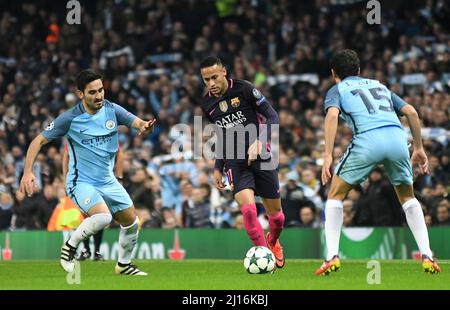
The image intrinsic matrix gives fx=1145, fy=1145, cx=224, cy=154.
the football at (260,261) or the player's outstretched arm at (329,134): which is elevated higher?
the player's outstretched arm at (329,134)

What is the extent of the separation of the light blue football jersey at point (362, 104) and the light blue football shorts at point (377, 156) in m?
0.08

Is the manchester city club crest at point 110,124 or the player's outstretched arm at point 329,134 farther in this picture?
the manchester city club crest at point 110,124

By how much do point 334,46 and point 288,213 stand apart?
21.2 feet

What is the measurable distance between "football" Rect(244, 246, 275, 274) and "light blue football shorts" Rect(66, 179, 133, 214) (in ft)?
4.69

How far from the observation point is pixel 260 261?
40.1ft

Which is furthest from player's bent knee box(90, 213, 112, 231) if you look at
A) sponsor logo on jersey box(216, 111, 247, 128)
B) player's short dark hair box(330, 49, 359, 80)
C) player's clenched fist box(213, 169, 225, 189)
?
player's short dark hair box(330, 49, 359, 80)

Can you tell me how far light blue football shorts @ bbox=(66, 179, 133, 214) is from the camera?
1202cm

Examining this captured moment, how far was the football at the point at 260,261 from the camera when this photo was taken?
40.1ft

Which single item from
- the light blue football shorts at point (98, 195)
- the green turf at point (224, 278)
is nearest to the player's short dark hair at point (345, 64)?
the green turf at point (224, 278)

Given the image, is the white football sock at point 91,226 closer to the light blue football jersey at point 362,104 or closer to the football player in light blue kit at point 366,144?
the football player in light blue kit at point 366,144

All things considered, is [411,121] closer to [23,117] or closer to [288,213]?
[288,213]

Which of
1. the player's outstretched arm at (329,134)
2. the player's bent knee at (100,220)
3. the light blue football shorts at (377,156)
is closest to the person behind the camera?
the player's outstretched arm at (329,134)

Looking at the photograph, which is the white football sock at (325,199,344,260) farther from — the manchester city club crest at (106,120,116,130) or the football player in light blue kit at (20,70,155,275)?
the manchester city club crest at (106,120,116,130)

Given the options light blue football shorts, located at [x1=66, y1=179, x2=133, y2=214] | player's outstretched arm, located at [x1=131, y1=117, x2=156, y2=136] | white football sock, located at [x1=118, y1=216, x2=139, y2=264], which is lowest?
white football sock, located at [x1=118, y1=216, x2=139, y2=264]
